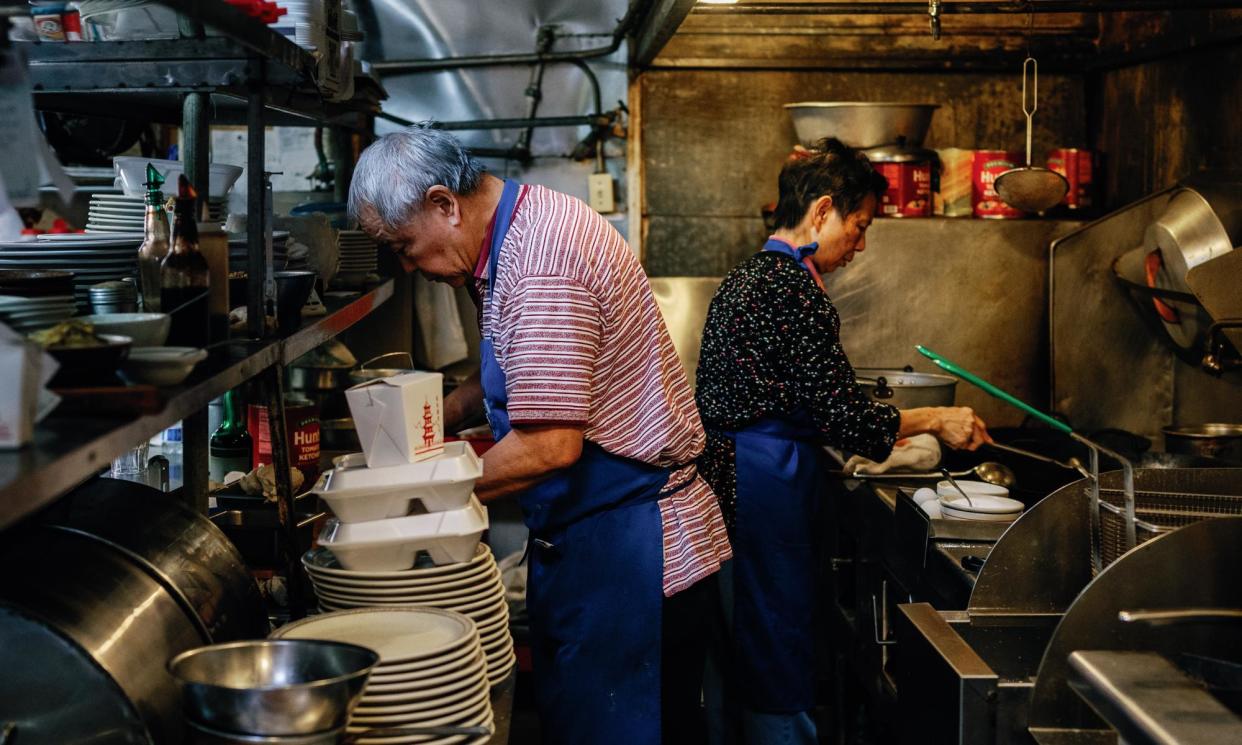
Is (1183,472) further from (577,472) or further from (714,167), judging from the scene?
(714,167)

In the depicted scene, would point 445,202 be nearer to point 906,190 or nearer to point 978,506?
point 978,506

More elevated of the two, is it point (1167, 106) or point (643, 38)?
point (643, 38)

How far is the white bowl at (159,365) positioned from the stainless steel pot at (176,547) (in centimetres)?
26

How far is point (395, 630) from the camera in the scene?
1876 millimetres

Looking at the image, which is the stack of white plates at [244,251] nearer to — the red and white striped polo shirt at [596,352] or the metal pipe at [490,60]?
the red and white striped polo shirt at [596,352]

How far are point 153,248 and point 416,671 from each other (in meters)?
0.92

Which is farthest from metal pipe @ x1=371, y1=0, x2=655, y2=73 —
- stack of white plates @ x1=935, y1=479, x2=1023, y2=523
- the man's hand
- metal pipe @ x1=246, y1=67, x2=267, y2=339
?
the man's hand

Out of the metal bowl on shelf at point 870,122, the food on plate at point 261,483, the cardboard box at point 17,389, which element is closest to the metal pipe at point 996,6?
the metal bowl on shelf at point 870,122

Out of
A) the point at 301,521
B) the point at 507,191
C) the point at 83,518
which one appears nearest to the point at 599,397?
the point at 507,191

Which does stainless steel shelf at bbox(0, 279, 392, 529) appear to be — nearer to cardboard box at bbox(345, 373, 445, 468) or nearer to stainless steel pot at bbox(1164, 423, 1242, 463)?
cardboard box at bbox(345, 373, 445, 468)

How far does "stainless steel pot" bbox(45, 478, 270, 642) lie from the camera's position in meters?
1.71

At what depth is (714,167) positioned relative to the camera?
5.16 metres

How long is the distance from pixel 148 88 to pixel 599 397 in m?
1.05

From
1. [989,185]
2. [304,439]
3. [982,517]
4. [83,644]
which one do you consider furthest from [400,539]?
[989,185]
